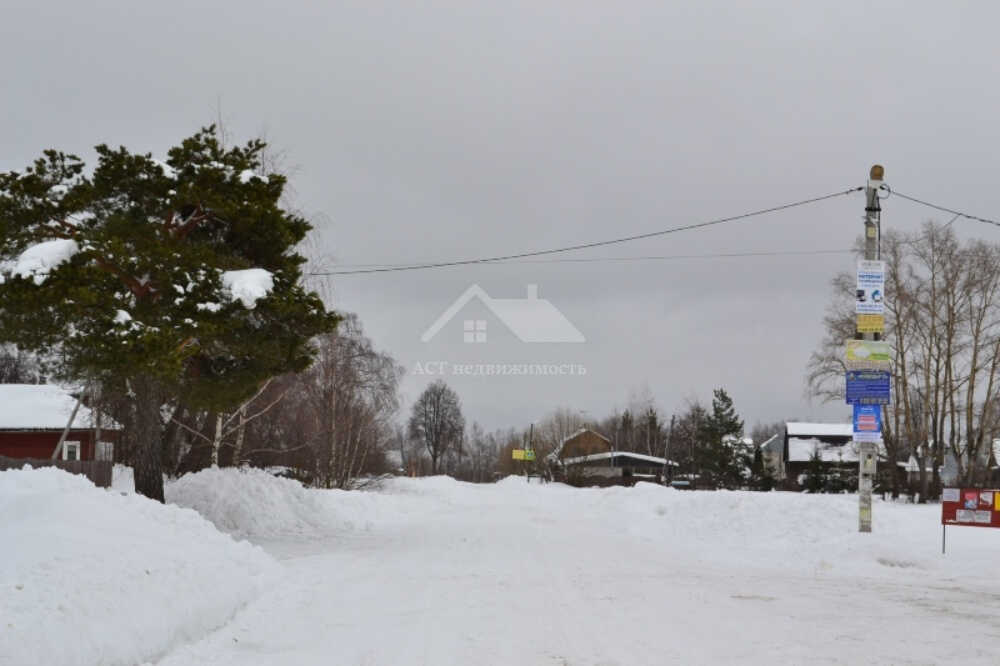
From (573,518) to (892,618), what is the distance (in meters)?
23.3

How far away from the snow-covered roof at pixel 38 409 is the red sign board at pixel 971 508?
33062 mm

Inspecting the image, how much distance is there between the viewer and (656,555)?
18750 mm

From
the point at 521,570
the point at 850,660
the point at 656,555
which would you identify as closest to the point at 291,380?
the point at 656,555

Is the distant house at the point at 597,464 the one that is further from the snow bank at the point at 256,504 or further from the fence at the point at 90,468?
the fence at the point at 90,468

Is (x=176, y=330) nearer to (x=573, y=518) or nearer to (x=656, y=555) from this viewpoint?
(x=656, y=555)

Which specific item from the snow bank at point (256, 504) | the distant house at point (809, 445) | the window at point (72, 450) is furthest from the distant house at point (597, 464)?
the snow bank at point (256, 504)

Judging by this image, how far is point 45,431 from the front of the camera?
42.2m

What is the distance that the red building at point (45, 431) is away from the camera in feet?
137

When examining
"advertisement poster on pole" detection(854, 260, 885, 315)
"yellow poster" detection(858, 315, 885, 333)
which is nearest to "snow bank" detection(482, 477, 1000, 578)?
"yellow poster" detection(858, 315, 885, 333)

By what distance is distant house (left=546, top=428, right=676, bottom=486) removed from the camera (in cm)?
7631

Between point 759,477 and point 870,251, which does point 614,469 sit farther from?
point 870,251

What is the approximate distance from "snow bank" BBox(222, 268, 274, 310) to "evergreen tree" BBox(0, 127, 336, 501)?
1.1 inches

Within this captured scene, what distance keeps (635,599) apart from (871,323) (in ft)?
35.4

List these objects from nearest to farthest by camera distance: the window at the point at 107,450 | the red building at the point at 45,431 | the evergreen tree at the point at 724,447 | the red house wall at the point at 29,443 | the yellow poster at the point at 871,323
Result: 1. the yellow poster at the point at 871,323
2. the red building at the point at 45,431
3. the red house wall at the point at 29,443
4. the window at the point at 107,450
5. the evergreen tree at the point at 724,447
